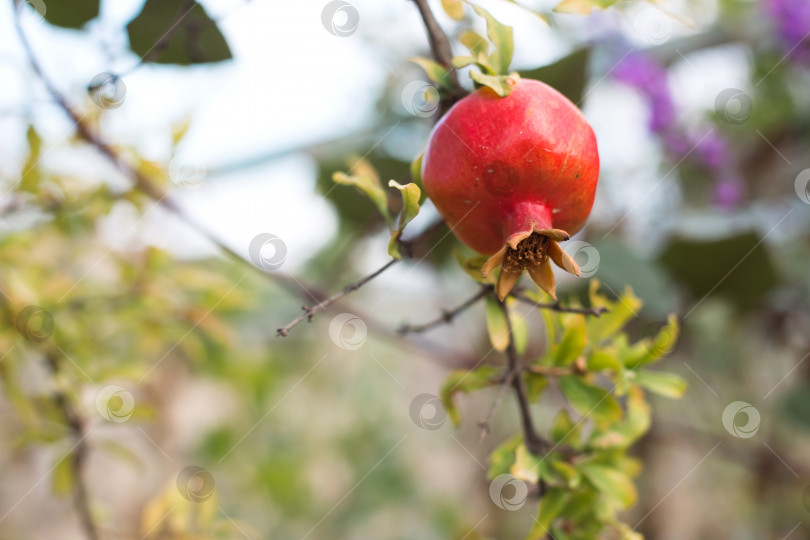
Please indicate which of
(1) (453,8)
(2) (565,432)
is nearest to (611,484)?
(2) (565,432)

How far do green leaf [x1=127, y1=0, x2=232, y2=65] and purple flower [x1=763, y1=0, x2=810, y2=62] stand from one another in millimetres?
746

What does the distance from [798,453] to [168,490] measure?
141 cm

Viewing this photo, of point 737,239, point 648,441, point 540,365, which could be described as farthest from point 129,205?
point 648,441

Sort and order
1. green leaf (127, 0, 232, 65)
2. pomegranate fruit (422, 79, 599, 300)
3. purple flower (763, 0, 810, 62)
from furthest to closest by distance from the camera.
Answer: purple flower (763, 0, 810, 62)
green leaf (127, 0, 232, 65)
pomegranate fruit (422, 79, 599, 300)

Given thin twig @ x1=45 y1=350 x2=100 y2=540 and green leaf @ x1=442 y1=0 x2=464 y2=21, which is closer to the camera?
green leaf @ x1=442 y1=0 x2=464 y2=21

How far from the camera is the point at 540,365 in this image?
1.10ft

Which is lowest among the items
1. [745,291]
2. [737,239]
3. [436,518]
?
[436,518]

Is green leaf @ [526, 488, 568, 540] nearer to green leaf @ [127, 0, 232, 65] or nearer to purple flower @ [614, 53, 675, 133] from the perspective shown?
green leaf @ [127, 0, 232, 65]

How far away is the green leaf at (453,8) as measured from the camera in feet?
1.00

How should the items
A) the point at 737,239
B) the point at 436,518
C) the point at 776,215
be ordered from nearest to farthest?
the point at 737,239, the point at 776,215, the point at 436,518

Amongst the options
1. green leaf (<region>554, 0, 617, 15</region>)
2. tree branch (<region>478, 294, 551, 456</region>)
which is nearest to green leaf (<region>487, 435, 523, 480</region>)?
tree branch (<region>478, 294, 551, 456</region>)

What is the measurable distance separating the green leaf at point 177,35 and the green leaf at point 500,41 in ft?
0.64

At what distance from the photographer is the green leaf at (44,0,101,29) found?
1.37 feet

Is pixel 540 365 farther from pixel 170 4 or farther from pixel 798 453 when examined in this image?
pixel 798 453
